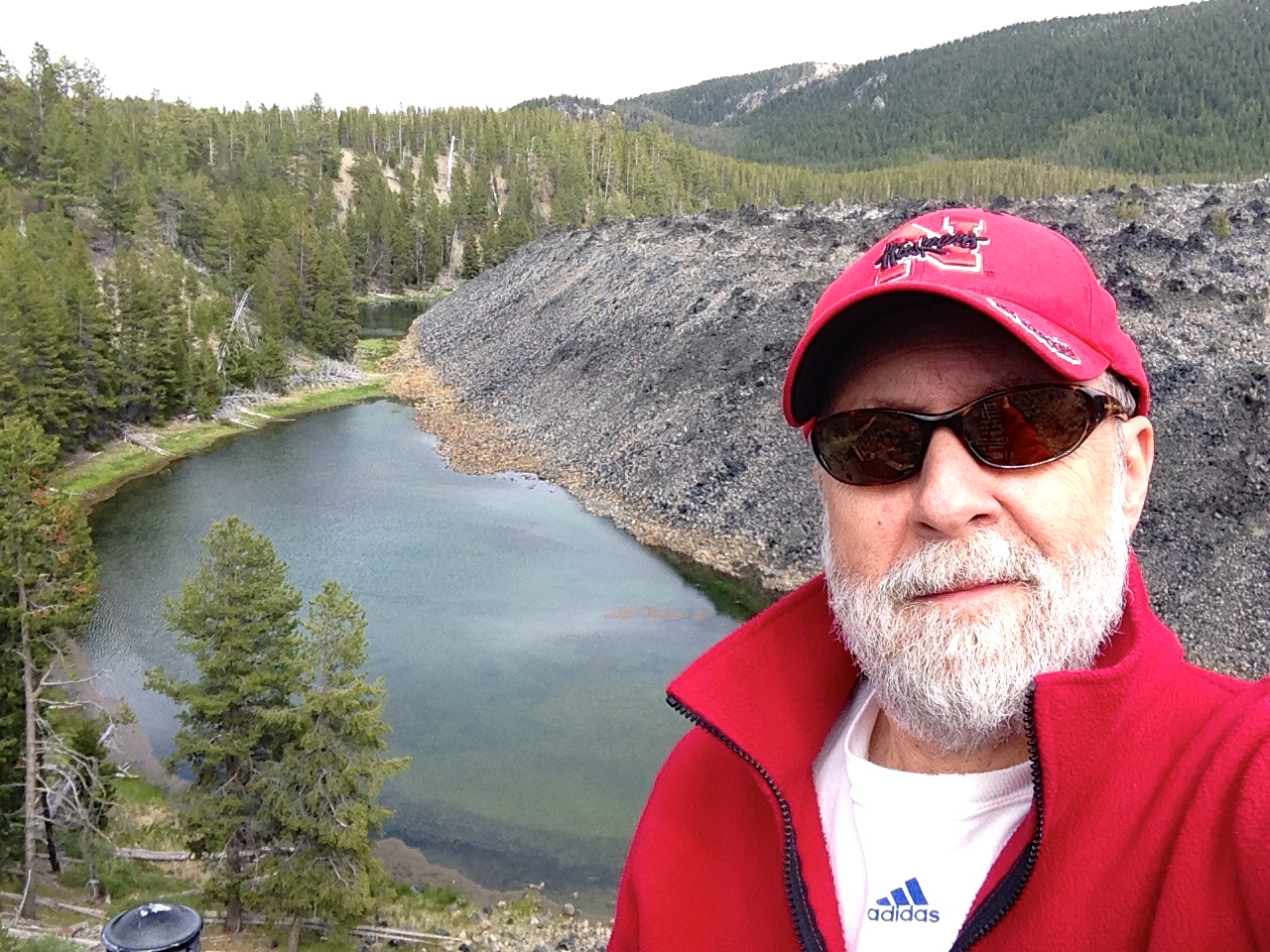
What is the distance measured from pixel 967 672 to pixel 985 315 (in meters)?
0.68

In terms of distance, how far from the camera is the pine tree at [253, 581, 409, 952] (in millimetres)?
10625

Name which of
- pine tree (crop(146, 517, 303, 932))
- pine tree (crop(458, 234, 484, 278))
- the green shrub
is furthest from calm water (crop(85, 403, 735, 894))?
pine tree (crop(458, 234, 484, 278))

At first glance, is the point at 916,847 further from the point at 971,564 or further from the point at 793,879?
the point at 971,564

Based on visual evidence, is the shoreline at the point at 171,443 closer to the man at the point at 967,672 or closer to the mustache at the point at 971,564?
the man at the point at 967,672

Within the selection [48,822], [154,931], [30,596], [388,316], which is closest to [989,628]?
[154,931]

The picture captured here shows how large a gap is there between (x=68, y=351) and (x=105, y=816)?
76.7 feet

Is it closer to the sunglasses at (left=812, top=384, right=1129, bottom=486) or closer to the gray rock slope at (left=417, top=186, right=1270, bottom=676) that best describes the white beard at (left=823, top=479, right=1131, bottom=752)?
the sunglasses at (left=812, top=384, right=1129, bottom=486)

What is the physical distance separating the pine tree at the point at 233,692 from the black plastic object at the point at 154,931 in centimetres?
586

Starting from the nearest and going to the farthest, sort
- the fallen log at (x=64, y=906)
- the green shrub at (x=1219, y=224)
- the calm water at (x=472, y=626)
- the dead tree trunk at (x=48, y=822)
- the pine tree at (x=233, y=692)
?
1. the pine tree at (x=233, y=692)
2. the fallen log at (x=64, y=906)
3. the dead tree trunk at (x=48, y=822)
4. the calm water at (x=472, y=626)
5. the green shrub at (x=1219, y=224)

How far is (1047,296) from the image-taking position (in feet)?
5.61

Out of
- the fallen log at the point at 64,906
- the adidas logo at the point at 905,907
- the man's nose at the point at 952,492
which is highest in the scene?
the man's nose at the point at 952,492

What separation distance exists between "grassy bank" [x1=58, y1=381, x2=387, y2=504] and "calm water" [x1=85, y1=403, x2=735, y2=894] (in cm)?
105

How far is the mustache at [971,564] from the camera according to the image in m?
1.71

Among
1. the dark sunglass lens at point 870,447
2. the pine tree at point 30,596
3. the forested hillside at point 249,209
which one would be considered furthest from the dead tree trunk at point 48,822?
the forested hillside at point 249,209
